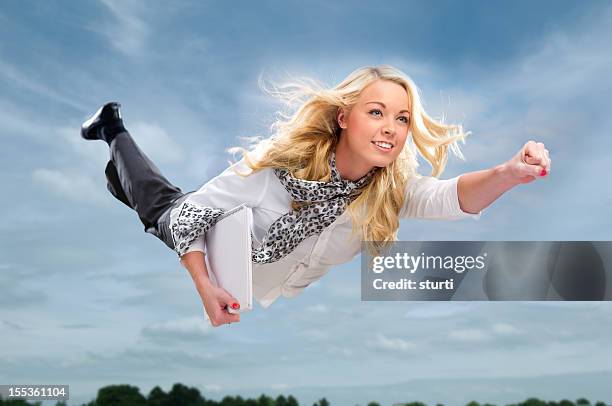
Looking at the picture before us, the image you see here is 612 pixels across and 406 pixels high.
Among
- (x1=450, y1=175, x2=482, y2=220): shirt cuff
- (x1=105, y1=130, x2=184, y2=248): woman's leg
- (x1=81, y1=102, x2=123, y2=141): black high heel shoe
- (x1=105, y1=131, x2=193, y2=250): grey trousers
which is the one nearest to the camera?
(x1=450, y1=175, x2=482, y2=220): shirt cuff

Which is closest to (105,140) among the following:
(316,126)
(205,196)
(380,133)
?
(205,196)

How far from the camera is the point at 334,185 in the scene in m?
3.70

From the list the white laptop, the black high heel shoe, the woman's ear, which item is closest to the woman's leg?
the black high heel shoe

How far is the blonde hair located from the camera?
3.59 m

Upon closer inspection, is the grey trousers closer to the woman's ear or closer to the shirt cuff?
the woman's ear

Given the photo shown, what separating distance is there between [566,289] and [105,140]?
10.6 feet

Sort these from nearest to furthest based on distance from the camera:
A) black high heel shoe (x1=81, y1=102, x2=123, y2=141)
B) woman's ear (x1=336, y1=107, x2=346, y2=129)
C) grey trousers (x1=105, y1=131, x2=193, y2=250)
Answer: woman's ear (x1=336, y1=107, x2=346, y2=129), grey trousers (x1=105, y1=131, x2=193, y2=250), black high heel shoe (x1=81, y1=102, x2=123, y2=141)

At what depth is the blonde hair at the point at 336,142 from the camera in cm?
359

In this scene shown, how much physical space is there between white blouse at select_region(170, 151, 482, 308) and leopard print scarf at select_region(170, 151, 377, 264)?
0.05 metres

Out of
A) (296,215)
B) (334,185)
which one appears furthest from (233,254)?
(334,185)

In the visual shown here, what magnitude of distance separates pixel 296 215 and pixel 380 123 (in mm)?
677

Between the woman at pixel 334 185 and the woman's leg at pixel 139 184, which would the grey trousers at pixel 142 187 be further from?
the woman at pixel 334 185

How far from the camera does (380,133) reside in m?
3.50

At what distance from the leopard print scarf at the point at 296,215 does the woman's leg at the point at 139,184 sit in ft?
1.16
